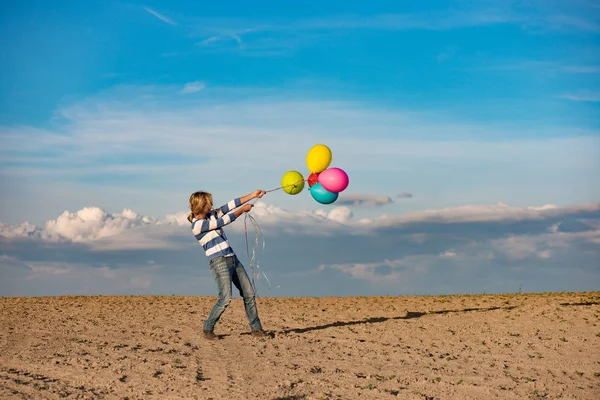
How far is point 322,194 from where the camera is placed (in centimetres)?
1254

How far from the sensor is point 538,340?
44.1 feet

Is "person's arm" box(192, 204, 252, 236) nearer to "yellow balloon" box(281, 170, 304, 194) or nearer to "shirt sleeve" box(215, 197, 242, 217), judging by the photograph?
"shirt sleeve" box(215, 197, 242, 217)

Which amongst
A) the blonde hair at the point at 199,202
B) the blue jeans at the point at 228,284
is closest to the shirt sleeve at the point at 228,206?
the blonde hair at the point at 199,202

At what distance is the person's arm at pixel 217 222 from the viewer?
36.4ft

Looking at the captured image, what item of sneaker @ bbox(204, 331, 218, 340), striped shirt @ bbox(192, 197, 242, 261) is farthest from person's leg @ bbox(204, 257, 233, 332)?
sneaker @ bbox(204, 331, 218, 340)

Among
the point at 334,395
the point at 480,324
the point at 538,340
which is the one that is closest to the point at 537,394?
the point at 334,395

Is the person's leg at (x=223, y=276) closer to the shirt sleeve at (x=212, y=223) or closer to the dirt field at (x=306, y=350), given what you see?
the shirt sleeve at (x=212, y=223)

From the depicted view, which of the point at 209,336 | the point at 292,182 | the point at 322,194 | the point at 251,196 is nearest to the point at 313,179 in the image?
the point at 322,194

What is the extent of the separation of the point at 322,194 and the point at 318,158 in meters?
0.69

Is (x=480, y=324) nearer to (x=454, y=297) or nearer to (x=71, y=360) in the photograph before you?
(x=454, y=297)

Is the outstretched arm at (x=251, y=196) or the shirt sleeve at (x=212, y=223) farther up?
the outstretched arm at (x=251, y=196)

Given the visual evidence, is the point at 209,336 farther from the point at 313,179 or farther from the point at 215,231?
the point at 313,179

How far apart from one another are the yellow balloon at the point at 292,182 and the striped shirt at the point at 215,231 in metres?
1.26

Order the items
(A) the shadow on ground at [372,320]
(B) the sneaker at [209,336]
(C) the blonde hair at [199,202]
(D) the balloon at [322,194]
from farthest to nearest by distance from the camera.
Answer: (A) the shadow on ground at [372,320] → (D) the balloon at [322,194] → (B) the sneaker at [209,336] → (C) the blonde hair at [199,202]
